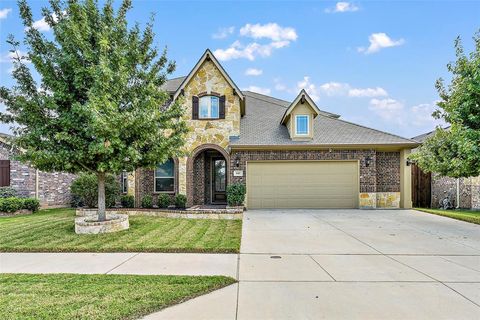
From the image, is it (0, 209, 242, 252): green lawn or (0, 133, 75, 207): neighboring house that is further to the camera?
(0, 133, 75, 207): neighboring house

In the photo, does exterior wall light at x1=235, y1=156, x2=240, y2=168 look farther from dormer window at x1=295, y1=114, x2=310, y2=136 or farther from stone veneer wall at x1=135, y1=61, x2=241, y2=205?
dormer window at x1=295, y1=114, x2=310, y2=136

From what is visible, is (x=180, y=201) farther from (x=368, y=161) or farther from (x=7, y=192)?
(x=368, y=161)

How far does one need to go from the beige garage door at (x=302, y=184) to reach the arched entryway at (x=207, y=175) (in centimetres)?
189

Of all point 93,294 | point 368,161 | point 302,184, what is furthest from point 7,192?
point 368,161

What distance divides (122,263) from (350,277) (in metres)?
4.23

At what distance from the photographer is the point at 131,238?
7.82m

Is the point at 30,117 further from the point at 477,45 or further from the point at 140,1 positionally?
the point at 477,45

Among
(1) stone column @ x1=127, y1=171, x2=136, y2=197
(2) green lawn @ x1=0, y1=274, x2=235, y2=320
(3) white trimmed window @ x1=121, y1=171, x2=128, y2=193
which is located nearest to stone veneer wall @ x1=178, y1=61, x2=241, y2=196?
(1) stone column @ x1=127, y1=171, x2=136, y2=197

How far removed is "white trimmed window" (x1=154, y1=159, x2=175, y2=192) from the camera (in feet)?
49.8

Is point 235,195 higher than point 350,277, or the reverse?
point 235,195

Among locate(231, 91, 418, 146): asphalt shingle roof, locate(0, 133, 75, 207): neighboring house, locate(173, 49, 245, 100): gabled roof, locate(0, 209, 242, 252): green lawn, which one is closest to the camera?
locate(0, 209, 242, 252): green lawn

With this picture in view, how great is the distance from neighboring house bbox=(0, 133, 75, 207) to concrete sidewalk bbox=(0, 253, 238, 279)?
9.87m

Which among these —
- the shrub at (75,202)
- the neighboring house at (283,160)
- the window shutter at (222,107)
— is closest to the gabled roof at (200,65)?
the neighboring house at (283,160)

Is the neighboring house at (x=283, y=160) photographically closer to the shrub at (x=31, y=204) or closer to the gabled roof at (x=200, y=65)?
the gabled roof at (x=200, y=65)
